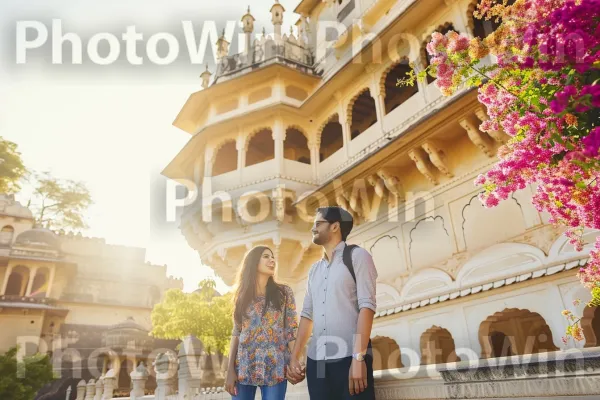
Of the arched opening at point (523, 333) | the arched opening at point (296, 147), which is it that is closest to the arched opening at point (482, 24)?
the arched opening at point (296, 147)

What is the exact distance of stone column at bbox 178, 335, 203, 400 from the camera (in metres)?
8.23

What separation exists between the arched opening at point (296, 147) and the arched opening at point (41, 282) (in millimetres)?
23644

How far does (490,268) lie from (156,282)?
3380cm

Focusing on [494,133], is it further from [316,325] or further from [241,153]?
[241,153]

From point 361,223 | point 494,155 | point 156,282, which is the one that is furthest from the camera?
point 156,282

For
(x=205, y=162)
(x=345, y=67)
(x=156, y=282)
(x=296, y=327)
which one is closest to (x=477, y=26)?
(x=345, y=67)

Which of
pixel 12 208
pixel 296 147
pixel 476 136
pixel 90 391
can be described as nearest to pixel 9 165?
pixel 12 208

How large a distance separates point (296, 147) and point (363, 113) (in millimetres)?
2646

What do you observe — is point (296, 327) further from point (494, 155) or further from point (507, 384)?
point (494, 155)

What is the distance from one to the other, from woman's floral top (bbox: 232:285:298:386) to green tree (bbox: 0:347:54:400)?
541 inches

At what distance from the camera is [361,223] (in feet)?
35.0

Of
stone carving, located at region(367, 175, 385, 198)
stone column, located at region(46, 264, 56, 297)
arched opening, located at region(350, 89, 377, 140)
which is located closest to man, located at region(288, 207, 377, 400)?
stone carving, located at region(367, 175, 385, 198)

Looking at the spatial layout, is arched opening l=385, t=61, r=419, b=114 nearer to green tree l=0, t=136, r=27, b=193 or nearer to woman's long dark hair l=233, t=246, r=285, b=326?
woman's long dark hair l=233, t=246, r=285, b=326

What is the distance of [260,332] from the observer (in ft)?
10.8
